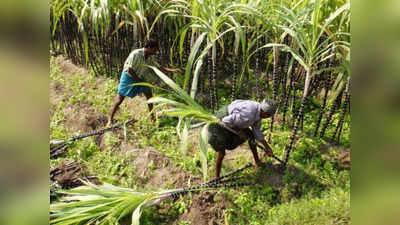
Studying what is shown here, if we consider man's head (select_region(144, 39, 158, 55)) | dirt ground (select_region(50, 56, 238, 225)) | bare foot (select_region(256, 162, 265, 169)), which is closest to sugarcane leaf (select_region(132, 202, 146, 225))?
dirt ground (select_region(50, 56, 238, 225))

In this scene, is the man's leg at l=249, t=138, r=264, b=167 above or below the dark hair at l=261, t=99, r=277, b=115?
below

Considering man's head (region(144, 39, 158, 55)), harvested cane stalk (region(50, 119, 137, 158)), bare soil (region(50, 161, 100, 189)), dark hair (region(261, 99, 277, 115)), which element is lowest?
bare soil (region(50, 161, 100, 189))

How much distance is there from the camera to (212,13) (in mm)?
2639

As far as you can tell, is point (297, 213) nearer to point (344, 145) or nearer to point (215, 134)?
point (215, 134)

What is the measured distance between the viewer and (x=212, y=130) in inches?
97.6

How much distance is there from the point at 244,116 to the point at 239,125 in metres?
0.10

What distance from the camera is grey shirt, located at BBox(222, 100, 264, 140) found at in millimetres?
2307

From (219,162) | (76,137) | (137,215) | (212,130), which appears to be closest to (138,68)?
(76,137)

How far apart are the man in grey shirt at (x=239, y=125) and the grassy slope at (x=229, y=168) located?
1.11 ft

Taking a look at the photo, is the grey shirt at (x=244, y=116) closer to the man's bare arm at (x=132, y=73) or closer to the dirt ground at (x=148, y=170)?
the dirt ground at (x=148, y=170)

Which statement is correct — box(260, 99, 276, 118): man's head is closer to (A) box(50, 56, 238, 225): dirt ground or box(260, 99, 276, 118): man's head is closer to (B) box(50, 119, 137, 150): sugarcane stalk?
(A) box(50, 56, 238, 225): dirt ground
